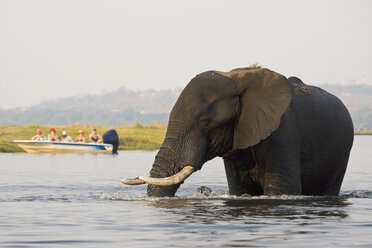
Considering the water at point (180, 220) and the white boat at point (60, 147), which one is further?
the white boat at point (60, 147)

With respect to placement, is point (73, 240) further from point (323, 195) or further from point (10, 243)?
point (323, 195)

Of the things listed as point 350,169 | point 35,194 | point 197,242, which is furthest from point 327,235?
point 350,169

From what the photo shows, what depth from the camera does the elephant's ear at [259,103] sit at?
46.9ft

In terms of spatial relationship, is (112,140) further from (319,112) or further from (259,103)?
(259,103)

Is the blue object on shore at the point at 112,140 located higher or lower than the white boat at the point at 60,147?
higher

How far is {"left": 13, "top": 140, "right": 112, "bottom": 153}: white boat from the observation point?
4475 centimetres

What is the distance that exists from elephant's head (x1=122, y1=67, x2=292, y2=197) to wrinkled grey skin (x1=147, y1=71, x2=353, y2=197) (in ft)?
0.05

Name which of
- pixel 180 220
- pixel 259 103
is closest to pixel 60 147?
pixel 259 103

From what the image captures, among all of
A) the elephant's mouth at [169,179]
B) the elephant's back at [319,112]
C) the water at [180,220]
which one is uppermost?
the elephant's back at [319,112]

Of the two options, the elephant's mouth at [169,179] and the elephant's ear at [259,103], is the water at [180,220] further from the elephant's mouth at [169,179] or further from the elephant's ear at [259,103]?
the elephant's ear at [259,103]

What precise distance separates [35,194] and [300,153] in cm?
571

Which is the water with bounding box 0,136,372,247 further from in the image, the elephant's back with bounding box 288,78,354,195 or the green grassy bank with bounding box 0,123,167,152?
the green grassy bank with bounding box 0,123,167,152

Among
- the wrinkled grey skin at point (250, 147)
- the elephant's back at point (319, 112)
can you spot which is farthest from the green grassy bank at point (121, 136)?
the wrinkled grey skin at point (250, 147)

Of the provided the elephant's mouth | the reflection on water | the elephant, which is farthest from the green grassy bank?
the elephant's mouth
